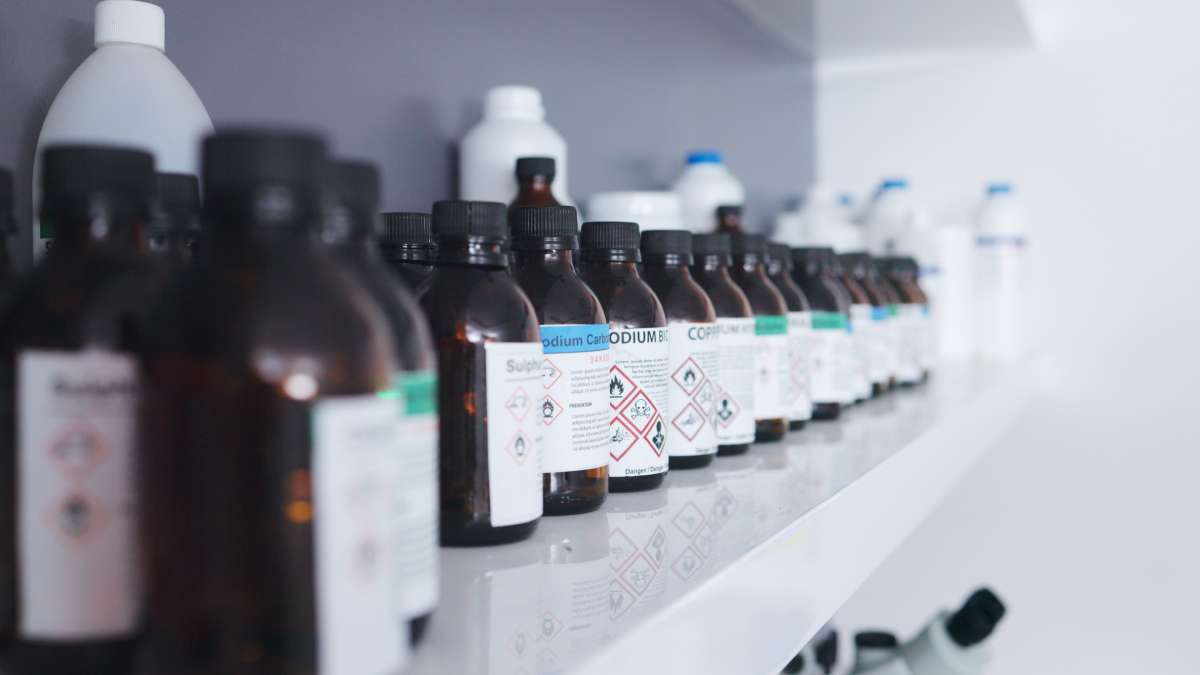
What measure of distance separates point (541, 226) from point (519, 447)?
0.17 metres

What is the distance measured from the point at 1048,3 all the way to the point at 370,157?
5.38 ft

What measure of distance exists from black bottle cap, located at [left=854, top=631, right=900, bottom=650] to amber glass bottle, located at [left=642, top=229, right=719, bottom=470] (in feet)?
2.65

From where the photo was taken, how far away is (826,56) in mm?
2205

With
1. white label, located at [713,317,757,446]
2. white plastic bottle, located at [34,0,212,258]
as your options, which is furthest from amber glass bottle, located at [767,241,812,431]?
white plastic bottle, located at [34,0,212,258]

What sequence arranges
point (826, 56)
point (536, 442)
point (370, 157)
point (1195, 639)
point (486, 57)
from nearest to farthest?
point (536, 442), point (370, 157), point (486, 57), point (1195, 639), point (826, 56)

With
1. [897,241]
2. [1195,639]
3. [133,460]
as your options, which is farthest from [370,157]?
[1195,639]

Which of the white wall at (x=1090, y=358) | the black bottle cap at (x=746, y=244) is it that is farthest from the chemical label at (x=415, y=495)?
the white wall at (x=1090, y=358)

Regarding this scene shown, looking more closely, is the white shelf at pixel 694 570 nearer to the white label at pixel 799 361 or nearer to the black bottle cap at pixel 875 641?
the white label at pixel 799 361

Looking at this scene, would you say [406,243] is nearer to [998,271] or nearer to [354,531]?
[354,531]

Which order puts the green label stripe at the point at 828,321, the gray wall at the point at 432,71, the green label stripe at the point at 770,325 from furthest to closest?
the green label stripe at the point at 828,321 → the green label stripe at the point at 770,325 → the gray wall at the point at 432,71

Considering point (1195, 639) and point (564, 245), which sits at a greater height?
point (564, 245)

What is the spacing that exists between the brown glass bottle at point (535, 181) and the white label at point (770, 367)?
0.22 m

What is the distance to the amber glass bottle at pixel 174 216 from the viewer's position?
44 cm

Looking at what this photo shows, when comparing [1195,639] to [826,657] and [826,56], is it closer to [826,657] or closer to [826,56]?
[826,657]
